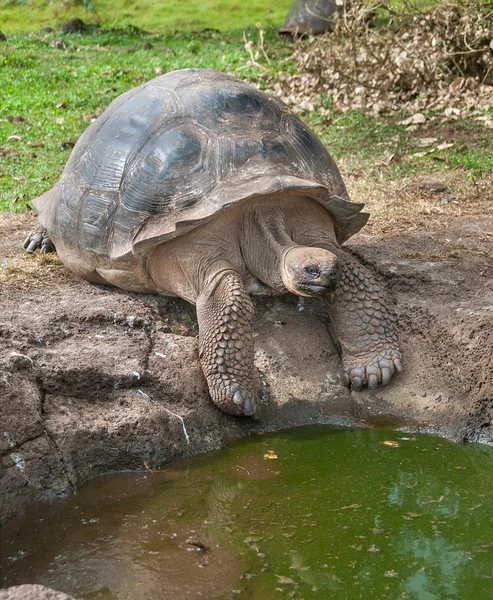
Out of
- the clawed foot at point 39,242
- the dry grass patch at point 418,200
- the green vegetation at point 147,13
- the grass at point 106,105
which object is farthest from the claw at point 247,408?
the green vegetation at point 147,13

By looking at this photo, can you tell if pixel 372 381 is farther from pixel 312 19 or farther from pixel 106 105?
pixel 312 19

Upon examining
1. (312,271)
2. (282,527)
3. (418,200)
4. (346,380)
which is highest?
(312,271)

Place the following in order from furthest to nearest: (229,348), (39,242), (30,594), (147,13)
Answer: (147,13), (39,242), (229,348), (30,594)

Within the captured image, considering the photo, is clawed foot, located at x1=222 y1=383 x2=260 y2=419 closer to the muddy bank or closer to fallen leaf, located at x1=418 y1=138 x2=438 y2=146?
the muddy bank

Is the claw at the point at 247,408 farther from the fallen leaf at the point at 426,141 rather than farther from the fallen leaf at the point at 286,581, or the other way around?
the fallen leaf at the point at 426,141

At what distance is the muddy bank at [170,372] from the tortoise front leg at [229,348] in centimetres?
12

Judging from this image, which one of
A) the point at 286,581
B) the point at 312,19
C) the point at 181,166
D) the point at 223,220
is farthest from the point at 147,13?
the point at 286,581

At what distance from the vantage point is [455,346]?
4242 millimetres

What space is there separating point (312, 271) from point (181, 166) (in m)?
0.96

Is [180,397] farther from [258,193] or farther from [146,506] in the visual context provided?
[258,193]

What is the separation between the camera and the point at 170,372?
162 inches

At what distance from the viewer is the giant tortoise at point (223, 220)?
4137 mm

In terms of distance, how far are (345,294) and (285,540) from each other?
1.67 metres

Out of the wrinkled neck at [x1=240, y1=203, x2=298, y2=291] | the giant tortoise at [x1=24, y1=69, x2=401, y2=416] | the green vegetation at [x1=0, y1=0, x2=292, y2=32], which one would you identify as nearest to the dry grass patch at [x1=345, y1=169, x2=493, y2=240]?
the giant tortoise at [x1=24, y1=69, x2=401, y2=416]
